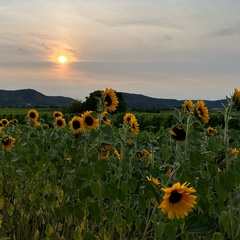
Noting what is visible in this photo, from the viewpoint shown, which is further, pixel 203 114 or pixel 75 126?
pixel 75 126

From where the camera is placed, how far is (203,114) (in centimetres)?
350

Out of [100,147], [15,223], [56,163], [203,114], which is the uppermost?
[203,114]

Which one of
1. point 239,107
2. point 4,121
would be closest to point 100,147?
point 239,107

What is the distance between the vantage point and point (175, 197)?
1.91 m

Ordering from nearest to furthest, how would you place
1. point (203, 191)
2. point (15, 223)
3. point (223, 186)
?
point (223, 186) → point (203, 191) → point (15, 223)

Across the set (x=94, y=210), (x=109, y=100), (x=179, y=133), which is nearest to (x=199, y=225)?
(x=94, y=210)

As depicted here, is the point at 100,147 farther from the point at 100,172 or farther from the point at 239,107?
the point at 239,107

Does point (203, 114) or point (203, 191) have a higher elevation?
point (203, 114)

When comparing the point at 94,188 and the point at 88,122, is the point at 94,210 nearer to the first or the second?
the point at 94,188

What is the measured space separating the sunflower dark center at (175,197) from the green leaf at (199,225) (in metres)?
0.17

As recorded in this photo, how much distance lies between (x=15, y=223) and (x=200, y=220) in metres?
2.42

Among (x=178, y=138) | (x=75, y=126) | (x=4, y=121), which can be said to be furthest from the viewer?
(x=4, y=121)

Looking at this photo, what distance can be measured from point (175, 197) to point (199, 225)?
0.22 m

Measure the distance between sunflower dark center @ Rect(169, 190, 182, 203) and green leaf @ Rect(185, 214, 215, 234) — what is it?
166mm
